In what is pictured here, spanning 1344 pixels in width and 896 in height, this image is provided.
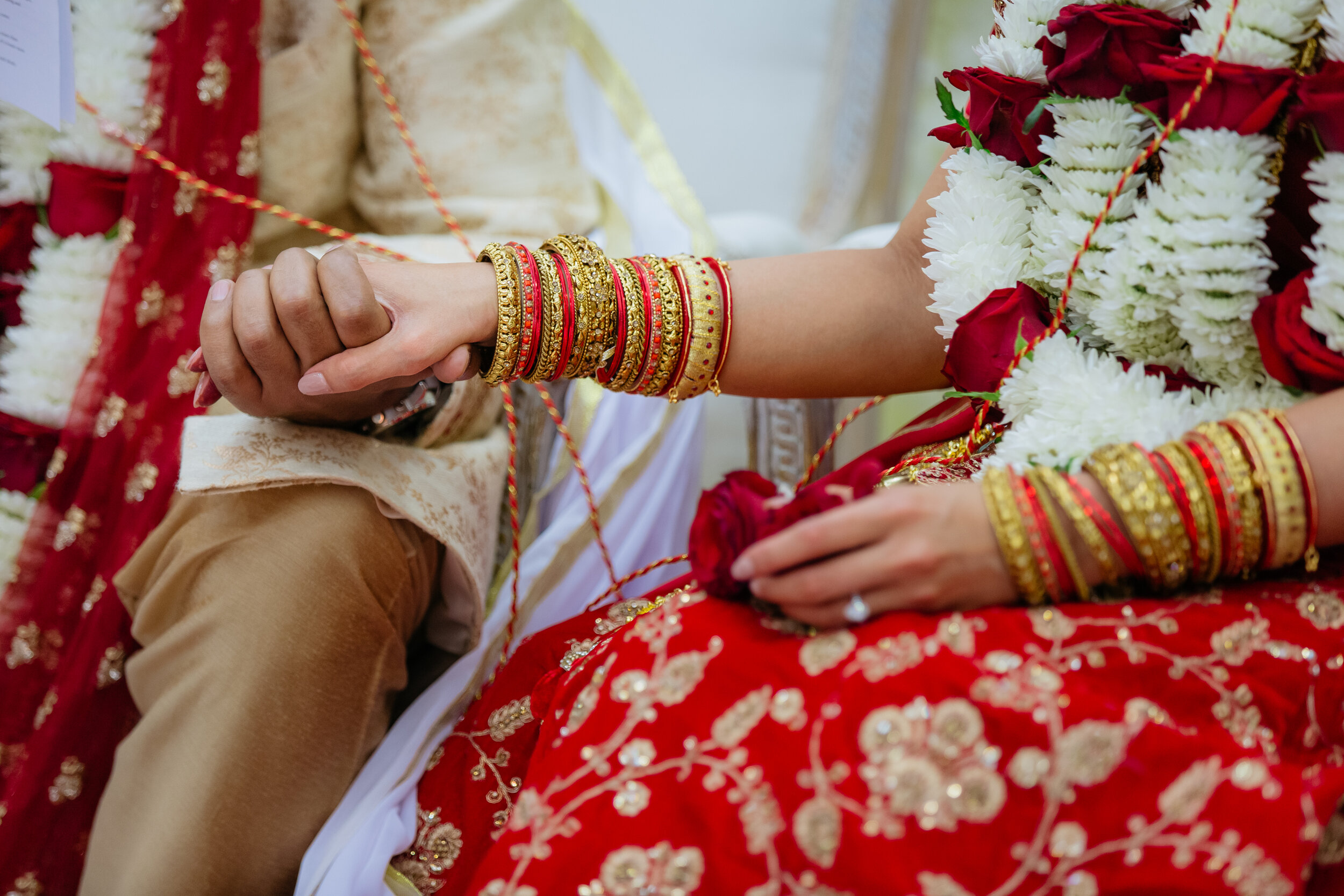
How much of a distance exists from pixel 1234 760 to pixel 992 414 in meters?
0.31

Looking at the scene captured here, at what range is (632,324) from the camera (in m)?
0.69

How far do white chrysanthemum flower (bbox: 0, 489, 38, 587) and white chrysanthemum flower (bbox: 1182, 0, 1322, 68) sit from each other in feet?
3.29

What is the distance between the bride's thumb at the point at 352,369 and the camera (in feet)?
1.93

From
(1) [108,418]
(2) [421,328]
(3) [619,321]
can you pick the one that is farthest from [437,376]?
(1) [108,418]

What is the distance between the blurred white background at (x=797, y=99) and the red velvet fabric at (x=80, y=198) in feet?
4.69

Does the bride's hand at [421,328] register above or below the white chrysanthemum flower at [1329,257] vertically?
below

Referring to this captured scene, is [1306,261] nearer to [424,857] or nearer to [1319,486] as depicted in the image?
[1319,486]

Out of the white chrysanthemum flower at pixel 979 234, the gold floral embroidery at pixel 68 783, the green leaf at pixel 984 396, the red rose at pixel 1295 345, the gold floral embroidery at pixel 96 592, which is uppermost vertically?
the white chrysanthemum flower at pixel 979 234

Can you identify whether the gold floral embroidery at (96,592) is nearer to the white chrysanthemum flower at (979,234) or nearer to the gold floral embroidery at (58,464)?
A: the gold floral embroidery at (58,464)

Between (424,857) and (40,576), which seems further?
(40,576)

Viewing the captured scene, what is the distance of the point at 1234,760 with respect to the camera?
415 millimetres

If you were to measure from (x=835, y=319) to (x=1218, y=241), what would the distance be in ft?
0.94

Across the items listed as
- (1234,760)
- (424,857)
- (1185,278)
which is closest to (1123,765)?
(1234,760)

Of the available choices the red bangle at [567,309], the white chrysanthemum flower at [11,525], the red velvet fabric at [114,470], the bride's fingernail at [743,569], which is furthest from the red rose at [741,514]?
the white chrysanthemum flower at [11,525]
